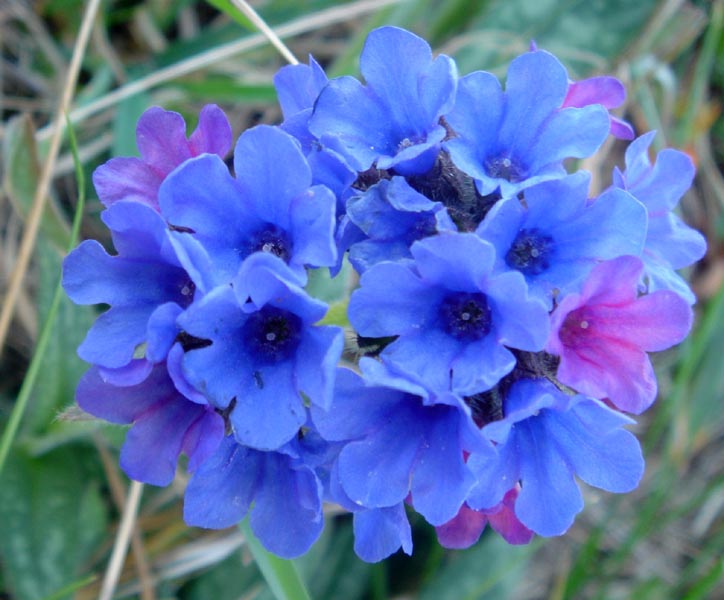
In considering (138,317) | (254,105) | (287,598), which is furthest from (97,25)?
(287,598)

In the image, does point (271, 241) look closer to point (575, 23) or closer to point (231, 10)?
point (231, 10)

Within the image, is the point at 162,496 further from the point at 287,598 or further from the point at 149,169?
the point at 149,169

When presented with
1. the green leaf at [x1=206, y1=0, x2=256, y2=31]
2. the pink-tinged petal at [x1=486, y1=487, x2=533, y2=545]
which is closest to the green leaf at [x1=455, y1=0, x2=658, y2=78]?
the green leaf at [x1=206, y1=0, x2=256, y2=31]

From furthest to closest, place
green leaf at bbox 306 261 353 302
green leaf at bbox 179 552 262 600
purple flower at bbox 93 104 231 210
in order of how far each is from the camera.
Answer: green leaf at bbox 179 552 262 600, green leaf at bbox 306 261 353 302, purple flower at bbox 93 104 231 210

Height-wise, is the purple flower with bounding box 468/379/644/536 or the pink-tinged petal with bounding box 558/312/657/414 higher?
the pink-tinged petal with bounding box 558/312/657/414

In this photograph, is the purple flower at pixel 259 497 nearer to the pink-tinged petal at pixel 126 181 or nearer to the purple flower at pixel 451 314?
the purple flower at pixel 451 314

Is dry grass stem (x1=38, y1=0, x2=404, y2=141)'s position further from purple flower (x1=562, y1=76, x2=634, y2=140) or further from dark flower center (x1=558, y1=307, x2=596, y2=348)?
dark flower center (x1=558, y1=307, x2=596, y2=348)

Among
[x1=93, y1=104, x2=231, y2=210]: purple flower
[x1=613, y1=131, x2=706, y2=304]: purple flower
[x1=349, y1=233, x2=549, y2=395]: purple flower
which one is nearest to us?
[x1=349, y1=233, x2=549, y2=395]: purple flower
